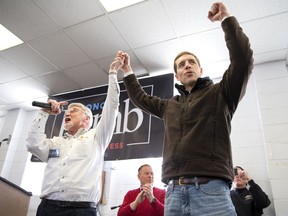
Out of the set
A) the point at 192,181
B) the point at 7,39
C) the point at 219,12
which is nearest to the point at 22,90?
the point at 7,39

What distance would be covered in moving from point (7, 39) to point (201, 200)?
3.36m

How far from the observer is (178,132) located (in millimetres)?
1180

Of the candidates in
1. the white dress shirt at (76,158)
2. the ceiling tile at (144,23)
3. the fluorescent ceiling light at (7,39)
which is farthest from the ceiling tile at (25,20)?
the white dress shirt at (76,158)

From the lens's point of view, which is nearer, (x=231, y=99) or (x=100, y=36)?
(x=231, y=99)

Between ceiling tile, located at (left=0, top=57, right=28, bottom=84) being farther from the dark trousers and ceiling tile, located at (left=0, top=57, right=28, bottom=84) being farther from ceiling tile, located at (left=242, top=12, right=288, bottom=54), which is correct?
ceiling tile, located at (left=242, top=12, right=288, bottom=54)

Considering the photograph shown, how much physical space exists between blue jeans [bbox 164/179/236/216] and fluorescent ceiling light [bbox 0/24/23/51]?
3.11m

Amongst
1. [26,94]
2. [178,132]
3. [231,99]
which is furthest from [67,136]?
[26,94]

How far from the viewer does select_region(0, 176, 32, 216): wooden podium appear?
2342mm

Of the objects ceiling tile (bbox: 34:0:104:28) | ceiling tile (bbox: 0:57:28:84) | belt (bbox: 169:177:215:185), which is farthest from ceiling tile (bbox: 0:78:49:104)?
belt (bbox: 169:177:215:185)

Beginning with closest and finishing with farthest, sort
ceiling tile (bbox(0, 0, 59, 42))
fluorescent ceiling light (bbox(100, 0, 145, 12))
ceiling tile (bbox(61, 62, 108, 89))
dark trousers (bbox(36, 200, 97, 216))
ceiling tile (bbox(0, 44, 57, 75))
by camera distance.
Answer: dark trousers (bbox(36, 200, 97, 216)) < fluorescent ceiling light (bbox(100, 0, 145, 12)) < ceiling tile (bbox(0, 0, 59, 42)) < ceiling tile (bbox(0, 44, 57, 75)) < ceiling tile (bbox(61, 62, 108, 89))

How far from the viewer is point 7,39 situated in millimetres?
3309

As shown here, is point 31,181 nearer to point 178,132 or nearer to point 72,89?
point 72,89

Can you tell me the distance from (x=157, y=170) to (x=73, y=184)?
207 centimetres

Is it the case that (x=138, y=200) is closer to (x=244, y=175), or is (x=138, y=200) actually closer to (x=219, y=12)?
(x=244, y=175)
